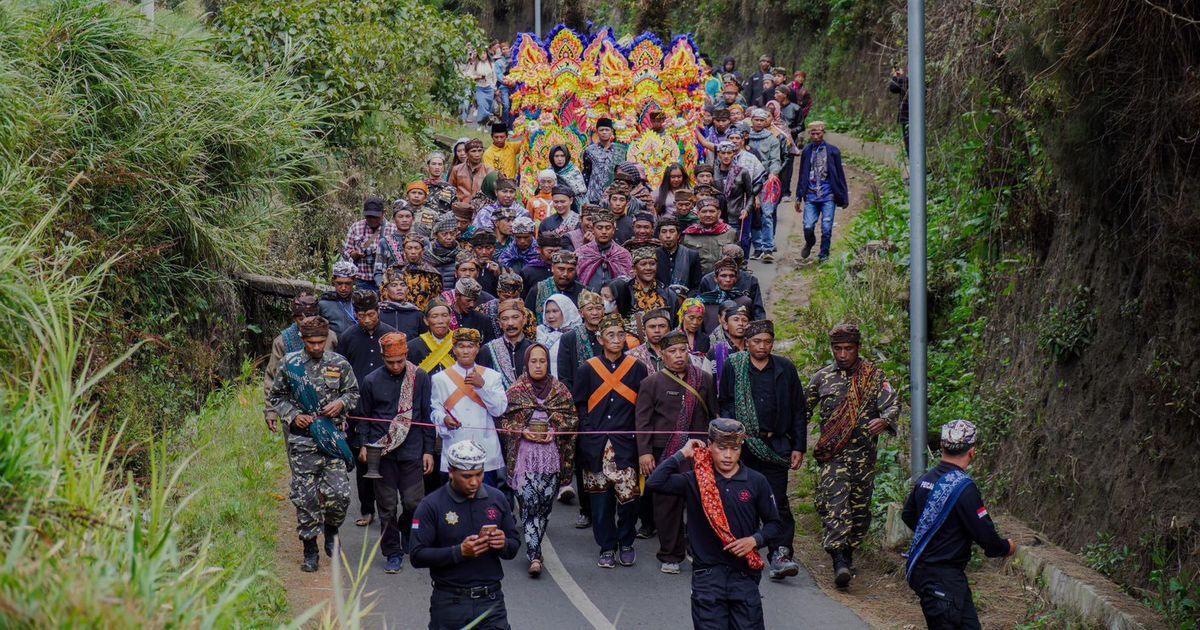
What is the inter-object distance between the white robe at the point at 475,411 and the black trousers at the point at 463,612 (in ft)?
9.68

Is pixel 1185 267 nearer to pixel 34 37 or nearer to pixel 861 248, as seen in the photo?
pixel 861 248

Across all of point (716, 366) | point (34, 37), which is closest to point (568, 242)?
point (716, 366)

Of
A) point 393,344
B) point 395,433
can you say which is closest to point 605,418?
point 395,433

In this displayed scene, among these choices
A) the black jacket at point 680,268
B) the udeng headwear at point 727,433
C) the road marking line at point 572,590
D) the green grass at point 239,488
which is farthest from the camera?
the black jacket at point 680,268

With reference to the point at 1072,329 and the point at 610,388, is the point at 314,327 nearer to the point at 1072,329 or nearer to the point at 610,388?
the point at 610,388

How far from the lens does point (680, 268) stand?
44.1ft

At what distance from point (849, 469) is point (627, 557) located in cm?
189

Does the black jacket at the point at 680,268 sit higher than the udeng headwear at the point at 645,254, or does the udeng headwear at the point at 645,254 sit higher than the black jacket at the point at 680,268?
the udeng headwear at the point at 645,254

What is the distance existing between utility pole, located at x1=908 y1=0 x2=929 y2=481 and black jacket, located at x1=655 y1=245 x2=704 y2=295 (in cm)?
361

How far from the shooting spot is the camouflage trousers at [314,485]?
9938mm

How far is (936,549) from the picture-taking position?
7914 mm

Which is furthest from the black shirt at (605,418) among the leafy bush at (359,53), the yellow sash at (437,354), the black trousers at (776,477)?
the leafy bush at (359,53)

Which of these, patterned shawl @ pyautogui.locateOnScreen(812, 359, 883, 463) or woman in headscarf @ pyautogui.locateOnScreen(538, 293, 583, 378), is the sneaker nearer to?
patterned shawl @ pyautogui.locateOnScreen(812, 359, 883, 463)

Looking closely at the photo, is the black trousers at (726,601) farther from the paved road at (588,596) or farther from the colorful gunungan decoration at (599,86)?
the colorful gunungan decoration at (599,86)
